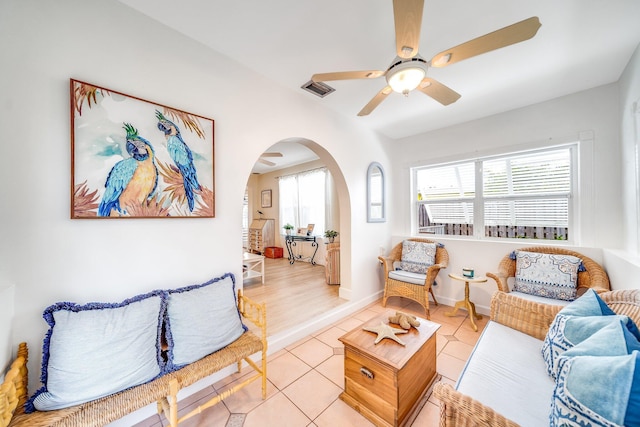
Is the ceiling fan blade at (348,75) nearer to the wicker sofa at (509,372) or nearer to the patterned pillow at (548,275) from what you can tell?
the wicker sofa at (509,372)

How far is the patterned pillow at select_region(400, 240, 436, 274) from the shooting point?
3.27 m

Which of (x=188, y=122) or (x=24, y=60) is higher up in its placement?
(x=24, y=60)

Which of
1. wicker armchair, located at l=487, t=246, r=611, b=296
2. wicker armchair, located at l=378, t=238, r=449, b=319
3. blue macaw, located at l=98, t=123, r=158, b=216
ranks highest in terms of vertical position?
blue macaw, located at l=98, t=123, r=158, b=216

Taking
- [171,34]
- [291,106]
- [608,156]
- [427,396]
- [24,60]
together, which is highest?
[171,34]

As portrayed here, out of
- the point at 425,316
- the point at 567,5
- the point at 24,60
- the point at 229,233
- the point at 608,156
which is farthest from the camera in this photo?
the point at 425,316

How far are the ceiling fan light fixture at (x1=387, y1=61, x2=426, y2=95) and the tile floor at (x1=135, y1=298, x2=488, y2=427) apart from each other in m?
2.34

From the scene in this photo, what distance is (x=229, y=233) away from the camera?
2029 mm

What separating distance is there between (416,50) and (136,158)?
1985 millimetres

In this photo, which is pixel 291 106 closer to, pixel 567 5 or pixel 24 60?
pixel 24 60

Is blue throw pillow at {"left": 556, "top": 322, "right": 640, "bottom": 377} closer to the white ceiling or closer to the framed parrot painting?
the white ceiling

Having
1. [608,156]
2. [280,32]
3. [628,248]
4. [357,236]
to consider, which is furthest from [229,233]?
[608,156]

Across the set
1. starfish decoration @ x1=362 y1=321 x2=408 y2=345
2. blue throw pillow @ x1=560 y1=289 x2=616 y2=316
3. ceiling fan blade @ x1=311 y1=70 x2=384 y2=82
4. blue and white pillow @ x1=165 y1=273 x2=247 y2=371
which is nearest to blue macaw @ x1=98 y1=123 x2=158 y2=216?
blue and white pillow @ x1=165 y1=273 x2=247 y2=371

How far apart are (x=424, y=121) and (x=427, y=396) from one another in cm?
328

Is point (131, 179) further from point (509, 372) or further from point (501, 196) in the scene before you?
point (501, 196)
